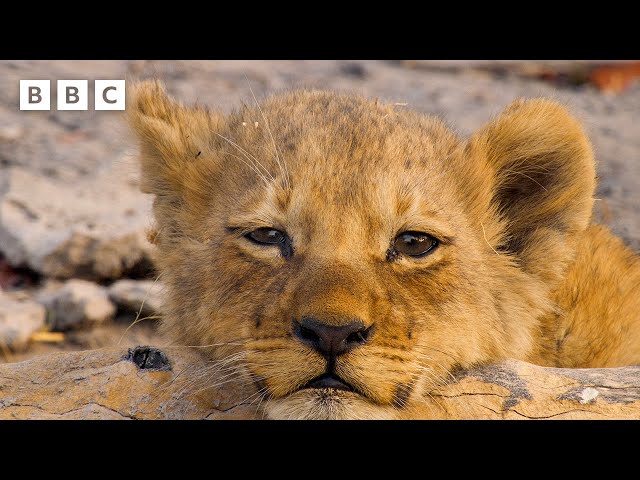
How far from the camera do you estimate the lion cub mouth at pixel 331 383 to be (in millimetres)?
3668

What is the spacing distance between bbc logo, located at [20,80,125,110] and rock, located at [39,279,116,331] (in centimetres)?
132

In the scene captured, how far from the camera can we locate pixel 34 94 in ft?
24.5

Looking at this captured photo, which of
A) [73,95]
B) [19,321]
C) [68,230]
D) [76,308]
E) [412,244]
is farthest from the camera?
[73,95]

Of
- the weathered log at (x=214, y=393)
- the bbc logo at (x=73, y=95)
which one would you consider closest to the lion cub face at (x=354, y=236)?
the weathered log at (x=214, y=393)

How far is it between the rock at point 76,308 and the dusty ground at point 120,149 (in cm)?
5

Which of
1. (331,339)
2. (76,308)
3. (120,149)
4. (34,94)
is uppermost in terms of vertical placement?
(34,94)

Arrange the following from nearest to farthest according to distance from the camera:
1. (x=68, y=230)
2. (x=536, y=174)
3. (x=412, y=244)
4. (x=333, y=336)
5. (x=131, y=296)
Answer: (x=333, y=336)
(x=412, y=244)
(x=536, y=174)
(x=131, y=296)
(x=68, y=230)

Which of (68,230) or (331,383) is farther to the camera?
(68,230)

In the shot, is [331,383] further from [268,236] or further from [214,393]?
[268,236]

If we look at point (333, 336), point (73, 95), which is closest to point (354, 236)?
point (333, 336)

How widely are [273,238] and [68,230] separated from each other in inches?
143

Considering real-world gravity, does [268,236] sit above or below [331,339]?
above

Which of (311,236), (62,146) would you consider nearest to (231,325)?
(311,236)

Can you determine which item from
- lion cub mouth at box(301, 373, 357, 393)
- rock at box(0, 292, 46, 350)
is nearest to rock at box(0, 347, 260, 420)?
lion cub mouth at box(301, 373, 357, 393)
